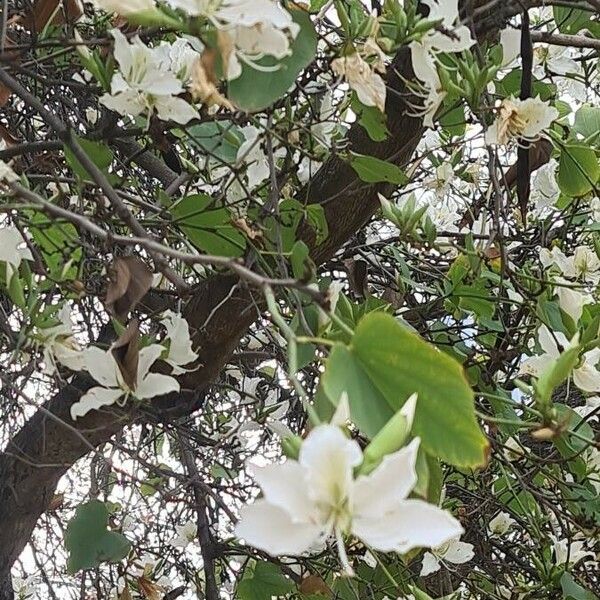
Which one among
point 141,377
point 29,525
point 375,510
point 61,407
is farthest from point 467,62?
point 29,525

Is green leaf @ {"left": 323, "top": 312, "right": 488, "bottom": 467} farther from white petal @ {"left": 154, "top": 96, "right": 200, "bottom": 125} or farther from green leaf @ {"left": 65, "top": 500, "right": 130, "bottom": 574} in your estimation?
green leaf @ {"left": 65, "top": 500, "right": 130, "bottom": 574}

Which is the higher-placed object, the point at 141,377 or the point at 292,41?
the point at 292,41

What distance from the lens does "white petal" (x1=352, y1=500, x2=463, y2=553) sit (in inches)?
14.2

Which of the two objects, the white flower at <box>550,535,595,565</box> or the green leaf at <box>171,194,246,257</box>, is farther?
the white flower at <box>550,535,595,565</box>

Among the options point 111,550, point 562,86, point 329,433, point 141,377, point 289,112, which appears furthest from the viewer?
point 562,86

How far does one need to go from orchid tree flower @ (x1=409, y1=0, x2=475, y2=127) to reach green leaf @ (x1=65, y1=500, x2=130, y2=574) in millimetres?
689

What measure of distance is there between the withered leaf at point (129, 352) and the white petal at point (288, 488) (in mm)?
272

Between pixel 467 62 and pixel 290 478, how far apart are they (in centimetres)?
50

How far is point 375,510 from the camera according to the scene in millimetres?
378

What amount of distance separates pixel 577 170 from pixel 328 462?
2.16 ft

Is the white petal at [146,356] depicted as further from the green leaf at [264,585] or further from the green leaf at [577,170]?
the green leaf at [264,585]

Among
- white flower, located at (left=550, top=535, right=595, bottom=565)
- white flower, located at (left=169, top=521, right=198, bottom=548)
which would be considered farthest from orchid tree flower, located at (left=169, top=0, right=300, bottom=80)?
white flower, located at (left=169, top=521, right=198, bottom=548)

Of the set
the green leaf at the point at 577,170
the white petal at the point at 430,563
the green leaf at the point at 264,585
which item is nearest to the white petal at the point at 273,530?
the green leaf at the point at 577,170

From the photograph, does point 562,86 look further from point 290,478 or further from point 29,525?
point 290,478
